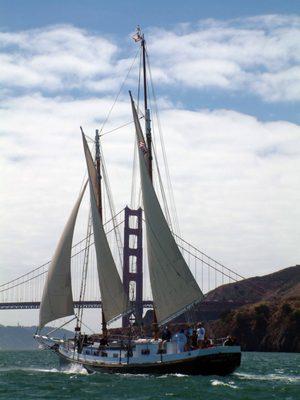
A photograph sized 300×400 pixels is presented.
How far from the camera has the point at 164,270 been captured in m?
46.5

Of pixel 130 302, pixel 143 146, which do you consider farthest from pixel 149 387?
pixel 143 146

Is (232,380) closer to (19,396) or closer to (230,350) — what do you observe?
(230,350)

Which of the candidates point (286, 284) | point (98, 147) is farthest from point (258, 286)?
point (98, 147)

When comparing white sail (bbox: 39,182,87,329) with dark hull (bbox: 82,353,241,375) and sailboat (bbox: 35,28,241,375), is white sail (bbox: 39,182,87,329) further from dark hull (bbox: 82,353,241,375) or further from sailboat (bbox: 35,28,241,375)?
dark hull (bbox: 82,353,241,375)

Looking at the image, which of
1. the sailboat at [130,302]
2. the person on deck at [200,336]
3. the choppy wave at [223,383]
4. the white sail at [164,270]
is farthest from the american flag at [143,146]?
the choppy wave at [223,383]

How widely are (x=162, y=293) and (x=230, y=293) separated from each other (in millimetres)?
129121

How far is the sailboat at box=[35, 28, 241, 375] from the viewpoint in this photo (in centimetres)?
4403

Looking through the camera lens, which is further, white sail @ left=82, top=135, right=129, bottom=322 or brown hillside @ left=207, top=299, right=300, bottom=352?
brown hillside @ left=207, top=299, right=300, bottom=352

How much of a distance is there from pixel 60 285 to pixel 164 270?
28.9ft

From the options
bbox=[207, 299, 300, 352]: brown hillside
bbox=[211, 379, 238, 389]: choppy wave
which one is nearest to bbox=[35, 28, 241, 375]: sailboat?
bbox=[211, 379, 238, 389]: choppy wave

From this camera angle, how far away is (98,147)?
5588 cm

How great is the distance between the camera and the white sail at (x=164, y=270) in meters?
46.2

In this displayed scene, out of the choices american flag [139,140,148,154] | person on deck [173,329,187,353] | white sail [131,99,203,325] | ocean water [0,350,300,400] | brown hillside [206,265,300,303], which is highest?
brown hillside [206,265,300,303]

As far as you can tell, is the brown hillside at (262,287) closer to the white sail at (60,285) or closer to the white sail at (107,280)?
the white sail at (60,285)
